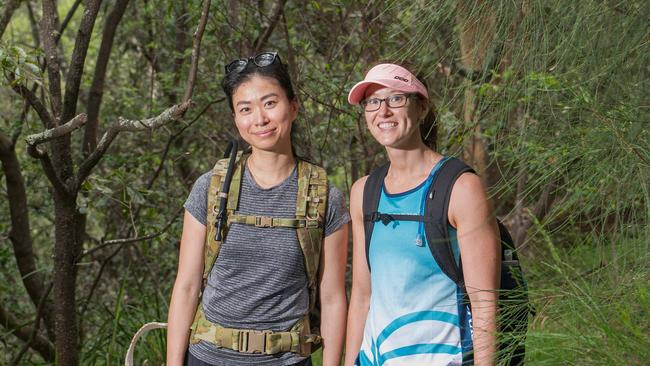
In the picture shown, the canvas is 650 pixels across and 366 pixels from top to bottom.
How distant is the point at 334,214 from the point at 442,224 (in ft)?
1.53

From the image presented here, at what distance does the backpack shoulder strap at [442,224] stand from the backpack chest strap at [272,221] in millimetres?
413

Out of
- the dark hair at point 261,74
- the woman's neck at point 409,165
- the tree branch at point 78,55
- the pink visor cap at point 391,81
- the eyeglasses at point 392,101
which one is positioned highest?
the tree branch at point 78,55

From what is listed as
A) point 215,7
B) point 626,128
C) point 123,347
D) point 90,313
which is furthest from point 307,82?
point 626,128

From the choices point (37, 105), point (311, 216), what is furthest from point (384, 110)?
point (37, 105)

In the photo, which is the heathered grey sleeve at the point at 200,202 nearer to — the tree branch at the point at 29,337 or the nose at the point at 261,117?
the nose at the point at 261,117

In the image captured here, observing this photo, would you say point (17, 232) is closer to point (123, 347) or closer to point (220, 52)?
point (123, 347)

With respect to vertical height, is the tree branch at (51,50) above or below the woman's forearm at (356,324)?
above

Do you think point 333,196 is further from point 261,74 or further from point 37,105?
A: point 37,105

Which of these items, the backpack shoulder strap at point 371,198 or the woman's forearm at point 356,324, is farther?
the woman's forearm at point 356,324

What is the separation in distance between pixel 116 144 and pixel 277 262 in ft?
13.7

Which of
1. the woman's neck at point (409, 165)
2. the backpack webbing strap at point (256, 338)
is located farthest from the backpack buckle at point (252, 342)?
the woman's neck at point (409, 165)

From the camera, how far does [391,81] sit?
238cm

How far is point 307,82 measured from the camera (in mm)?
4980

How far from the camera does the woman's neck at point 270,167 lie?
8.62 ft
